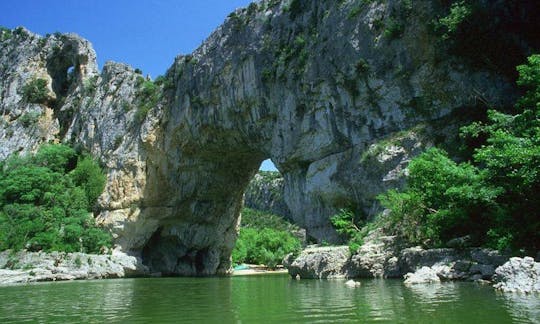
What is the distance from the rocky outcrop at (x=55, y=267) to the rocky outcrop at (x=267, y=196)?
65.1 meters

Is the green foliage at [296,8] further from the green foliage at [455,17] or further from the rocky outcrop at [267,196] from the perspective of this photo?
the rocky outcrop at [267,196]

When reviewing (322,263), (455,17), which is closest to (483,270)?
(322,263)

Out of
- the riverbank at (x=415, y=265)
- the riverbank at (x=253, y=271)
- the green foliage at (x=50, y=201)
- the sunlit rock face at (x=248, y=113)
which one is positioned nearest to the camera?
the riverbank at (x=415, y=265)

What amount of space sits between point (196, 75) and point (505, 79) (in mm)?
19738

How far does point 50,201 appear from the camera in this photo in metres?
34.2

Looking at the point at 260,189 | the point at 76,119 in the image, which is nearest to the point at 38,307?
the point at 76,119

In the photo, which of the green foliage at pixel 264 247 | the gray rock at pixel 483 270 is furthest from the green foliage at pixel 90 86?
the gray rock at pixel 483 270

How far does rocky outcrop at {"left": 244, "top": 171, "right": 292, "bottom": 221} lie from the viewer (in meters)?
98.5

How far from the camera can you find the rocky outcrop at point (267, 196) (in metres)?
98.5

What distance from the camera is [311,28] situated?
85.0 feet

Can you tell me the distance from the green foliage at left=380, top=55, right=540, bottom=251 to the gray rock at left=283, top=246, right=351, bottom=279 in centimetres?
241

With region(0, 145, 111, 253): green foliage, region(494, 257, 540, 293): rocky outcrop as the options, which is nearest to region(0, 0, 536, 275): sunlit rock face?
region(0, 145, 111, 253): green foliage

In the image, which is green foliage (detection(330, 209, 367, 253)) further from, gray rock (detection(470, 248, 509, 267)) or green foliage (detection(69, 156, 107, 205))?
green foliage (detection(69, 156, 107, 205))

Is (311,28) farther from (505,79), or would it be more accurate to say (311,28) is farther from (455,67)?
(505,79)
